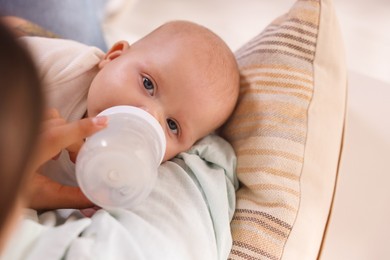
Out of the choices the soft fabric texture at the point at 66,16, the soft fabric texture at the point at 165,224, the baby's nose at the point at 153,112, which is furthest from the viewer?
the soft fabric texture at the point at 66,16

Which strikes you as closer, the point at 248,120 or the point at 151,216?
the point at 151,216

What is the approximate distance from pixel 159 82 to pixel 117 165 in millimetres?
255

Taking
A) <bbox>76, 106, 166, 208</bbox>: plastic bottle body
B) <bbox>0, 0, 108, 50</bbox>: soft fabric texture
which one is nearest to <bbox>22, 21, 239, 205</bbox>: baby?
<bbox>76, 106, 166, 208</bbox>: plastic bottle body

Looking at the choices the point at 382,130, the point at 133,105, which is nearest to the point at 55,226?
the point at 133,105

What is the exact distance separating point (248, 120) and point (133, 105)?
9.4 inches

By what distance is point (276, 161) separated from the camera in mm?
905

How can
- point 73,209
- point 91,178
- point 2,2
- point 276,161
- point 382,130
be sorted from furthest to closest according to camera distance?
point 2,2 → point 382,130 → point 276,161 → point 73,209 → point 91,178

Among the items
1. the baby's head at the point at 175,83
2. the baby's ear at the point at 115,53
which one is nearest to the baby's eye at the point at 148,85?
the baby's head at the point at 175,83

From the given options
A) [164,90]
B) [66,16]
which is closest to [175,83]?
[164,90]

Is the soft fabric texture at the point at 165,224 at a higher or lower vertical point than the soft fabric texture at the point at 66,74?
lower

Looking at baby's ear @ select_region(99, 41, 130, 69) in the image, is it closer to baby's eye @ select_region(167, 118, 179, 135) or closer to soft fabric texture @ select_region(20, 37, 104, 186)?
soft fabric texture @ select_region(20, 37, 104, 186)

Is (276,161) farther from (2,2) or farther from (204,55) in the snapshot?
(2,2)

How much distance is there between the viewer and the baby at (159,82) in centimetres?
86

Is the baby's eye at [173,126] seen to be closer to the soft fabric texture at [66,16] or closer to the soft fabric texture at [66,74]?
the soft fabric texture at [66,74]
